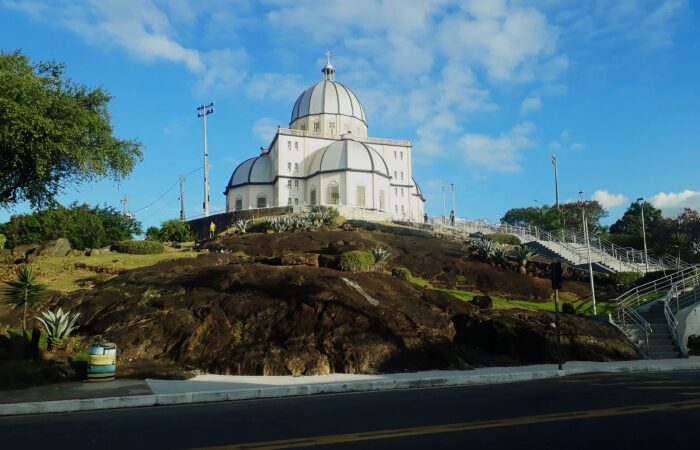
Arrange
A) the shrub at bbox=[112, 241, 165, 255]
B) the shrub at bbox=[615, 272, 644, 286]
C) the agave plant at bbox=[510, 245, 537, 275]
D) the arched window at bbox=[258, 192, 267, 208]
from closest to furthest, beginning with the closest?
the shrub at bbox=[615, 272, 644, 286] < the shrub at bbox=[112, 241, 165, 255] < the agave plant at bbox=[510, 245, 537, 275] < the arched window at bbox=[258, 192, 267, 208]

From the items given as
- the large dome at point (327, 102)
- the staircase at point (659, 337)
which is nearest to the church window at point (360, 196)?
the large dome at point (327, 102)

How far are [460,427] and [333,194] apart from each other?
55.2 meters

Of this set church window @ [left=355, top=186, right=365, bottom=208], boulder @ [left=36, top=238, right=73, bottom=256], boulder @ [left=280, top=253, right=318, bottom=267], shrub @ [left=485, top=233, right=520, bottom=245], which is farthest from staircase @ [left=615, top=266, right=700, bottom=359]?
church window @ [left=355, top=186, right=365, bottom=208]

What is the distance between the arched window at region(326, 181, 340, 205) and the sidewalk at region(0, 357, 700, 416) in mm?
45358

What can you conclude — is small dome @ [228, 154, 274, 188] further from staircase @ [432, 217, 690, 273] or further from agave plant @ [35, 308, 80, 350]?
agave plant @ [35, 308, 80, 350]

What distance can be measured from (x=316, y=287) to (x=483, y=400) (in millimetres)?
9730

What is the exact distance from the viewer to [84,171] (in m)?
27.3

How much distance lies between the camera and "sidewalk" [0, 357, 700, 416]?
11711 millimetres

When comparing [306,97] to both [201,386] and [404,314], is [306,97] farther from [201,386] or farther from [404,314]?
[201,386]

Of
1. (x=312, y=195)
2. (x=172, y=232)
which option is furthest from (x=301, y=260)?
(x=312, y=195)

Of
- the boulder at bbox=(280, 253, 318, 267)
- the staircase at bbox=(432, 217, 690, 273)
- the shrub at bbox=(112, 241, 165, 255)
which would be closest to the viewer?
the boulder at bbox=(280, 253, 318, 267)

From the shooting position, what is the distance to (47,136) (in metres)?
24.5

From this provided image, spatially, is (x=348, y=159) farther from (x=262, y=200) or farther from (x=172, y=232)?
(x=172, y=232)

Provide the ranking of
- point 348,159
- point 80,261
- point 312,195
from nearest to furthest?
1. point 80,261
2. point 348,159
3. point 312,195
